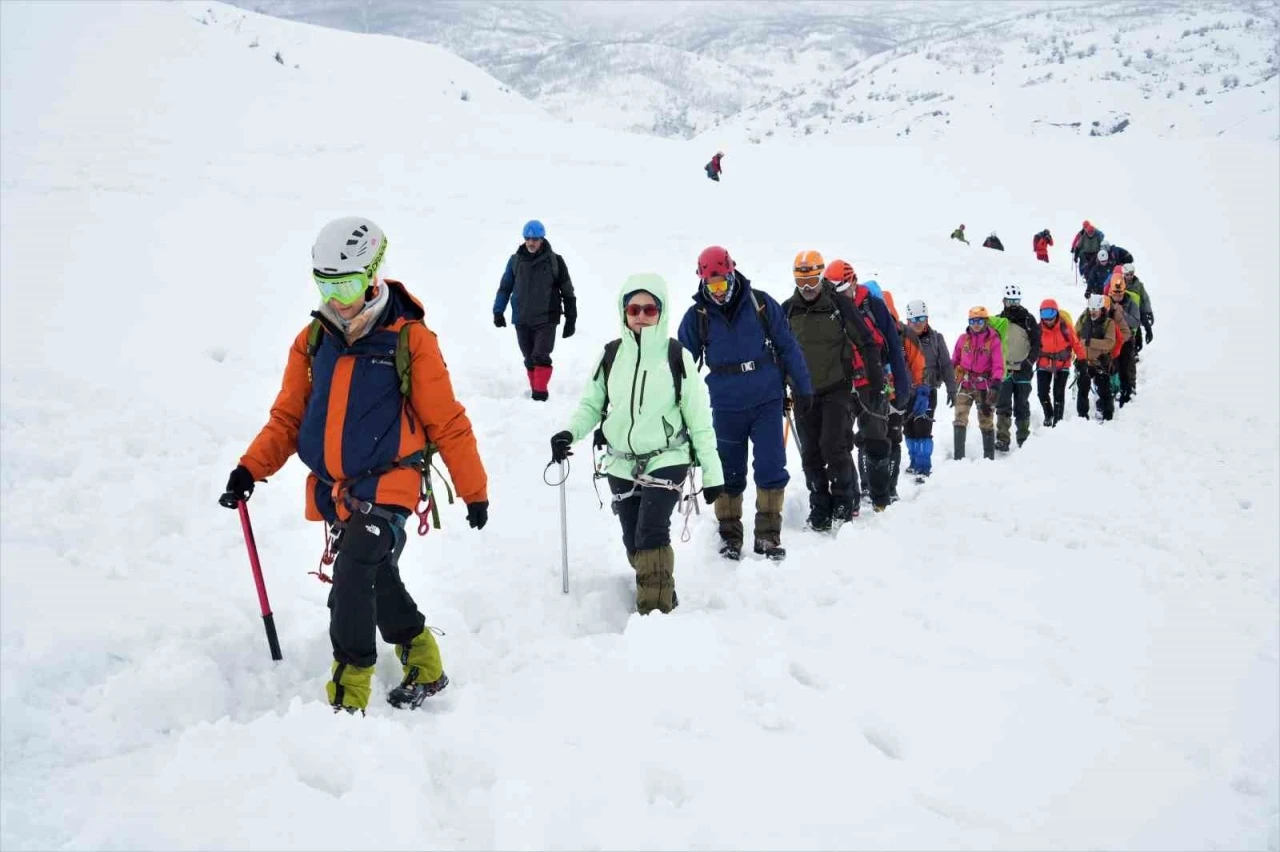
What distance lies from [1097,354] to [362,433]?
12995 mm

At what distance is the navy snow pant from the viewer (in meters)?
6.37

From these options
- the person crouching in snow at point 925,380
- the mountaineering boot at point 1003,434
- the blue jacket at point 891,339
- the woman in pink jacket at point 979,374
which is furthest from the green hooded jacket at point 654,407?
the mountaineering boot at point 1003,434

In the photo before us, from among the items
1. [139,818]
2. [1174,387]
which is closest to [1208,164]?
[1174,387]

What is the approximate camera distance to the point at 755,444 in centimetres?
652

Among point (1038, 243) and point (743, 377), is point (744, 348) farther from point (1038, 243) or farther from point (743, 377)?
point (1038, 243)

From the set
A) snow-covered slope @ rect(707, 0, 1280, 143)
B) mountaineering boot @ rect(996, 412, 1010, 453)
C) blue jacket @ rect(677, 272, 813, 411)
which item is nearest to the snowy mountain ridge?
snow-covered slope @ rect(707, 0, 1280, 143)

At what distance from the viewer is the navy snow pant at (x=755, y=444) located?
6.37 m

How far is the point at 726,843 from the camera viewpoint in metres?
3.02

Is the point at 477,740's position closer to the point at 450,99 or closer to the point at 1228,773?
the point at 1228,773

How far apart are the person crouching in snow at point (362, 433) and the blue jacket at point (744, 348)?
2.75 meters

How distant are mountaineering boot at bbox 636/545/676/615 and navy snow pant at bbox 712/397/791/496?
127cm

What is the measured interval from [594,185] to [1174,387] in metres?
13.4

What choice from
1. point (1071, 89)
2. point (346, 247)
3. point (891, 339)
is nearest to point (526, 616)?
point (346, 247)

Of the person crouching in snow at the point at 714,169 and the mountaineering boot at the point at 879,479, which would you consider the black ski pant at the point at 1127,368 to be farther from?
the person crouching in snow at the point at 714,169
